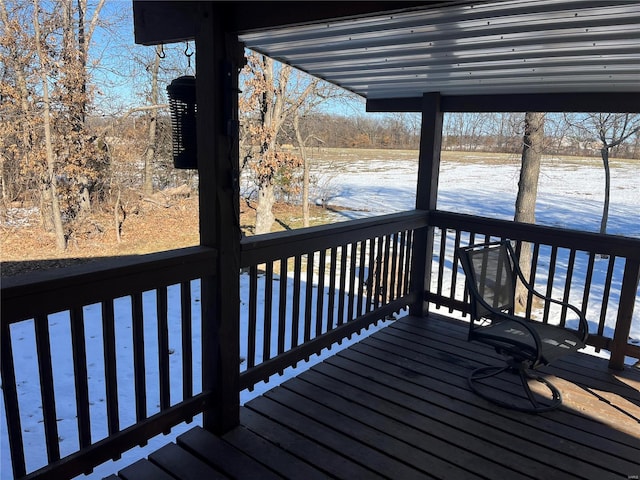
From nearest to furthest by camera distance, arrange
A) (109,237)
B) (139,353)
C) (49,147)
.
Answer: (139,353) < (49,147) < (109,237)

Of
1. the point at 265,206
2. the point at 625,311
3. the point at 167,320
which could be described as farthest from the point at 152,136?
the point at 625,311

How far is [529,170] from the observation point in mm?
6895

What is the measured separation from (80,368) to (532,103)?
11.1 feet

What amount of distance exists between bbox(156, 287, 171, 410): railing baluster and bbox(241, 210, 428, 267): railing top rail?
455 millimetres

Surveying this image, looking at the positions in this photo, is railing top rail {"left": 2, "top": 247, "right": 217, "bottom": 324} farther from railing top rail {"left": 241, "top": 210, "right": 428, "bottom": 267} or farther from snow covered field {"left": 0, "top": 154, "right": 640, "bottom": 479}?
snow covered field {"left": 0, "top": 154, "right": 640, "bottom": 479}

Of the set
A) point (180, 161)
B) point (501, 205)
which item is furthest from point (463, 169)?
point (180, 161)

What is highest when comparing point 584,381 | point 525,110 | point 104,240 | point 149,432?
point 525,110

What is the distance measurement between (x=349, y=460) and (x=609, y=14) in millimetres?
2236

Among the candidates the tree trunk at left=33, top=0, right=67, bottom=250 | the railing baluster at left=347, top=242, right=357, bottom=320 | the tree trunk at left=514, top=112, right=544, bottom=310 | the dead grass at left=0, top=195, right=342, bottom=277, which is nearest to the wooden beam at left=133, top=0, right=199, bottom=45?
the railing baluster at left=347, top=242, right=357, bottom=320

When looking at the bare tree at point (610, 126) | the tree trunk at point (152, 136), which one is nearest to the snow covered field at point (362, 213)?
the bare tree at point (610, 126)

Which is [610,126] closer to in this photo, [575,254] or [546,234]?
[575,254]

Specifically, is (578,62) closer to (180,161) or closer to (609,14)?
(609,14)

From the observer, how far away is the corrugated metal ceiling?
186cm

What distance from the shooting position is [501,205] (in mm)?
12859
